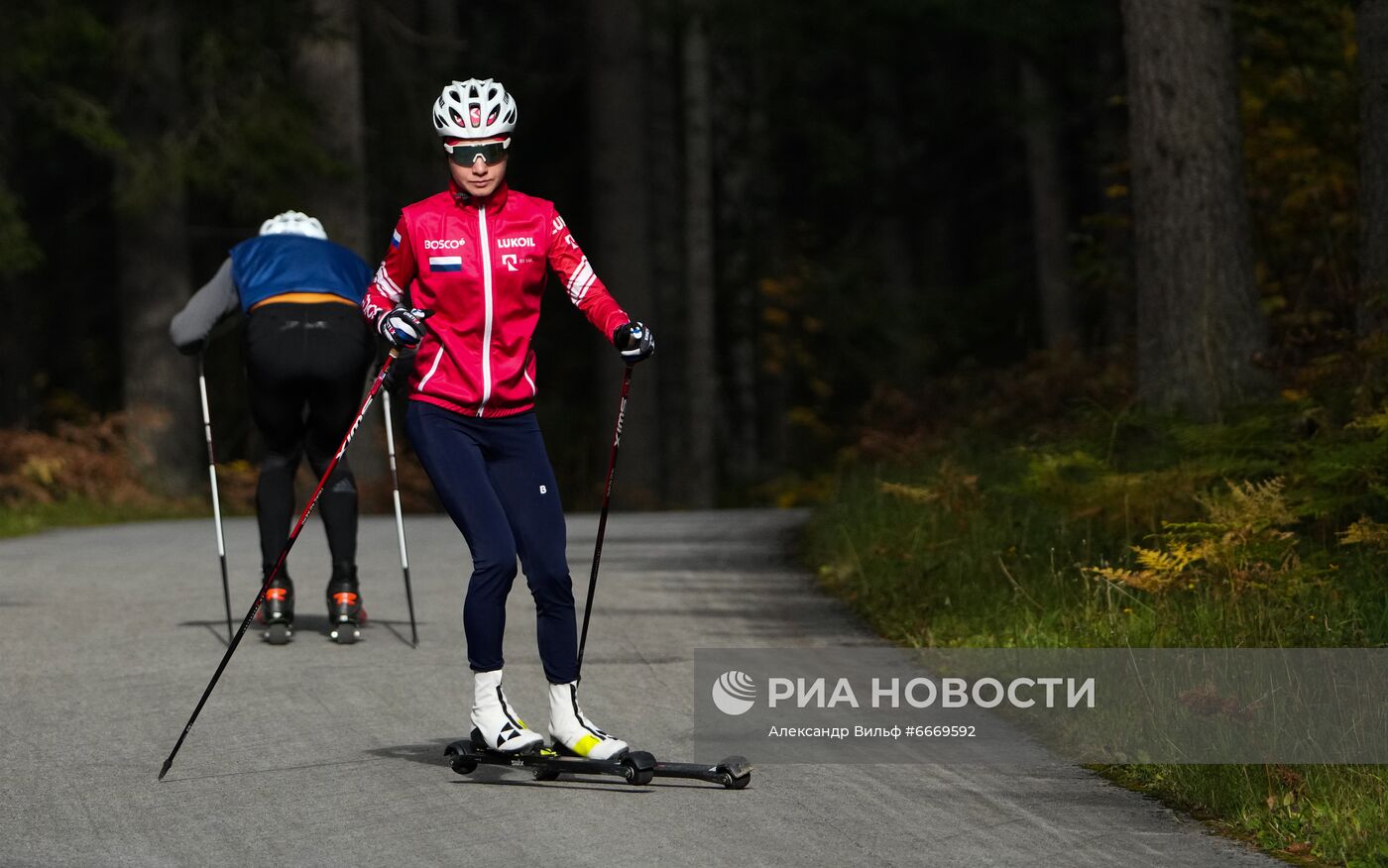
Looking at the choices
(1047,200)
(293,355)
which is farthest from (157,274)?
(293,355)

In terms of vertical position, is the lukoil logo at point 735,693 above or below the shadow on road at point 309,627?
below

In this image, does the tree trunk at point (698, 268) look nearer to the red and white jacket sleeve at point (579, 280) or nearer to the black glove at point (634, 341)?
the red and white jacket sleeve at point (579, 280)

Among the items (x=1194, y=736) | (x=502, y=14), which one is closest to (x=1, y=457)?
(x=1194, y=736)

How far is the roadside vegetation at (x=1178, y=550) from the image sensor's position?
23.1 feet

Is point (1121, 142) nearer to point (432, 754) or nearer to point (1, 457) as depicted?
point (1, 457)

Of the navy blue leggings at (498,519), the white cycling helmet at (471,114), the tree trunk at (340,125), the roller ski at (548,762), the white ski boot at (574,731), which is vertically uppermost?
the tree trunk at (340,125)

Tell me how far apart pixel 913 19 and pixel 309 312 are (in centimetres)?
2202

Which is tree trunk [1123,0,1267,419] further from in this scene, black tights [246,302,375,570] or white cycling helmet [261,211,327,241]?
white cycling helmet [261,211,327,241]

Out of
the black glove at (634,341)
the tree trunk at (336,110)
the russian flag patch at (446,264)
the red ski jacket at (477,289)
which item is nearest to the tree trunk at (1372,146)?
the black glove at (634,341)

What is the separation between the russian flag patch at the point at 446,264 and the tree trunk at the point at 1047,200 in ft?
84.3

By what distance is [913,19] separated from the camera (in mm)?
31438

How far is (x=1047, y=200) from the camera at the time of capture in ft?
111

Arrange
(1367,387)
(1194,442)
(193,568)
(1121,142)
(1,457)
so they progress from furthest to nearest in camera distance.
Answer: (1,457), (1121,142), (193,568), (1194,442), (1367,387)

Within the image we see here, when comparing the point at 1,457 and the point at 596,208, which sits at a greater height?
the point at 596,208
